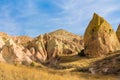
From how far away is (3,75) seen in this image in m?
10.8

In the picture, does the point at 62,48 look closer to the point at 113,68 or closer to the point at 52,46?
the point at 52,46

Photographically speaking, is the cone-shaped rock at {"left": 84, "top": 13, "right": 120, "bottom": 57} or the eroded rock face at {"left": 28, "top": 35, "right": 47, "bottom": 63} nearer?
the cone-shaped rock at {"left": 84, "top": 13, "right": 120, "bottom": 57}

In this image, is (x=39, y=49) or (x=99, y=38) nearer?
(x=99, y=38)

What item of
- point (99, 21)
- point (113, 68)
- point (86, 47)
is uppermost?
point (99, 21)

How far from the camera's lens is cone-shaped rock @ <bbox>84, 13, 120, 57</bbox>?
59.6m

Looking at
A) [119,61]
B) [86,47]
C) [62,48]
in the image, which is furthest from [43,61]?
[119,61]

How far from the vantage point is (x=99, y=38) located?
60.0 meters

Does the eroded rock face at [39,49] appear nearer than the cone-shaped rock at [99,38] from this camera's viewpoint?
No

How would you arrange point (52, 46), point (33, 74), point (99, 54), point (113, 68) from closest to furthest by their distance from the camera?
point (33, 74) < point (113, 68) < point (99, 54) < point (52, 46)

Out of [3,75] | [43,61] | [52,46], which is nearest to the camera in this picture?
[3,75]

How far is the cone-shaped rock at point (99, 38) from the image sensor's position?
59562 millimetres

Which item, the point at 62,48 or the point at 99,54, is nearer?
the point at 99,54

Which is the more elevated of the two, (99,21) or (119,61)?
(99,21)

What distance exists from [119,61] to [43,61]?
36342mm
